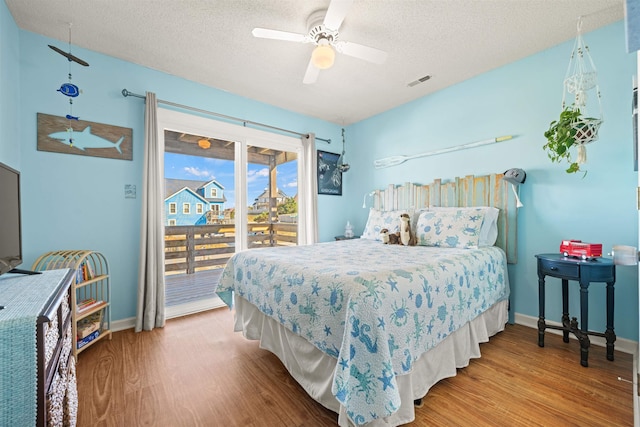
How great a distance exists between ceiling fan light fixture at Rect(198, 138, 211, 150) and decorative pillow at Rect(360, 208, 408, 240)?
2.26m

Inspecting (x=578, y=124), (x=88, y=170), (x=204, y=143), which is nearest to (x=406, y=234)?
(x=578, y=124)

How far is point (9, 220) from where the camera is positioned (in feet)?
4.38

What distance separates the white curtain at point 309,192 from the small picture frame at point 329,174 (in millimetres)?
185

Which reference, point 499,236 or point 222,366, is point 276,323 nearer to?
point 222,366

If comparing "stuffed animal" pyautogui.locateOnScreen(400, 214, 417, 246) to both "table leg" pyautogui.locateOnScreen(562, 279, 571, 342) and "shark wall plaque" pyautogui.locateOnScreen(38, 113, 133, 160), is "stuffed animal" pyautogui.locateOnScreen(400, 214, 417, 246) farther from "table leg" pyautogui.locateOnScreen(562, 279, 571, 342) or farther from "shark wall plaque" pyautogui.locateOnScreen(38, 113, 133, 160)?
"shark wall plaque" pyautogui.locateOnScreen(38, 113, 133, 160)

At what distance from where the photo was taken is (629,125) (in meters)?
2.01

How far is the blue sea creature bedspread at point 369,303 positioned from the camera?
3.73ft

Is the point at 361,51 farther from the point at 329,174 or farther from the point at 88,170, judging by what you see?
the point at 88,170

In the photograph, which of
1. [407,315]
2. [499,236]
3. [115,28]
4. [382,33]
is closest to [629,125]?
[499,236]

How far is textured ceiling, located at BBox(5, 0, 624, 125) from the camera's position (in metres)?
1.90

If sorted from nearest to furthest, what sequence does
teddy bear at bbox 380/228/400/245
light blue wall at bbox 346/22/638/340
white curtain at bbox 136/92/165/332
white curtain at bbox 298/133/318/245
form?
light blue wall at bbox 346/22/638/340 → white curtain at bbox 136/92/165/332 → teddy bear at bbox 380/228/400/245 → white curtain at bbox 298/133/318/245

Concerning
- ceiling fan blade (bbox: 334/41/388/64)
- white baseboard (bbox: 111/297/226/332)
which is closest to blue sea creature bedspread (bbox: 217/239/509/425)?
white baseboard (bbox: 111/297/226/332)

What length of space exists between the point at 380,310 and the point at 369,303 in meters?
0.07

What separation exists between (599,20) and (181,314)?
4678 mm
